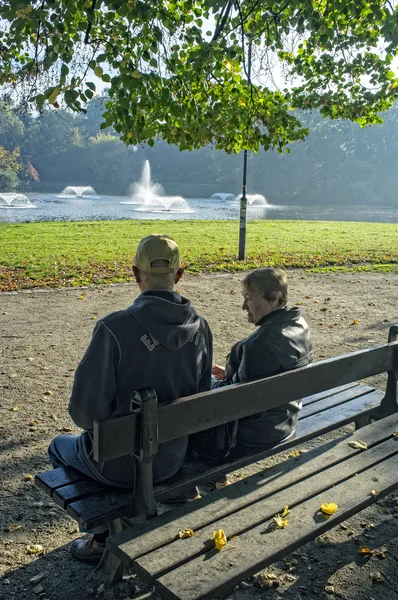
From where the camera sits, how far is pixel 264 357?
2729mm

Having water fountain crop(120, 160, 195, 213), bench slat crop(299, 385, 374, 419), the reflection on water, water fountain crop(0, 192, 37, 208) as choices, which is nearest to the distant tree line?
water fountain crop(120, 160, 195, 213)

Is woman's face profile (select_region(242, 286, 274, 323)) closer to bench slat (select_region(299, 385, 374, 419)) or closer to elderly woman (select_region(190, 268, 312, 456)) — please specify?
elderly woman (select_region(190, 268, 312, 456))

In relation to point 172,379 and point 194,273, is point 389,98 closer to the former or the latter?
point 194,273

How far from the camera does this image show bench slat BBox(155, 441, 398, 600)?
6.31ft

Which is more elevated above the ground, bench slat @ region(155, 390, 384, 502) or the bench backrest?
the bench backrest

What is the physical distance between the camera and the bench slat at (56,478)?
96.0 inches

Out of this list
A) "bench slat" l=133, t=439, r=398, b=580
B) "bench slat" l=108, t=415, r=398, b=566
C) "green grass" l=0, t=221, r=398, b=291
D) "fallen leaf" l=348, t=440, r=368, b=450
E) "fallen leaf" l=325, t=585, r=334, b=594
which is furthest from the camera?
"green grass" l=0, t=221, r=398, b=291

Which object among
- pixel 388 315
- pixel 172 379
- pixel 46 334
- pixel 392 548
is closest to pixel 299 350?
pixel 172 379

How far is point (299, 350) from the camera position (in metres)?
2.79

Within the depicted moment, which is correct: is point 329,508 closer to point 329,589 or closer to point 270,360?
point 329,589

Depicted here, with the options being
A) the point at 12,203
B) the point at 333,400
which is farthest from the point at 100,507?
the point at 12,203

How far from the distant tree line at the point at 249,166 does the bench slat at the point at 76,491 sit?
7965 cm

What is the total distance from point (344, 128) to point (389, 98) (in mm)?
84810

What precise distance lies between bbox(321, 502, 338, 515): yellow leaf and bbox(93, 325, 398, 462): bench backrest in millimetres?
435
